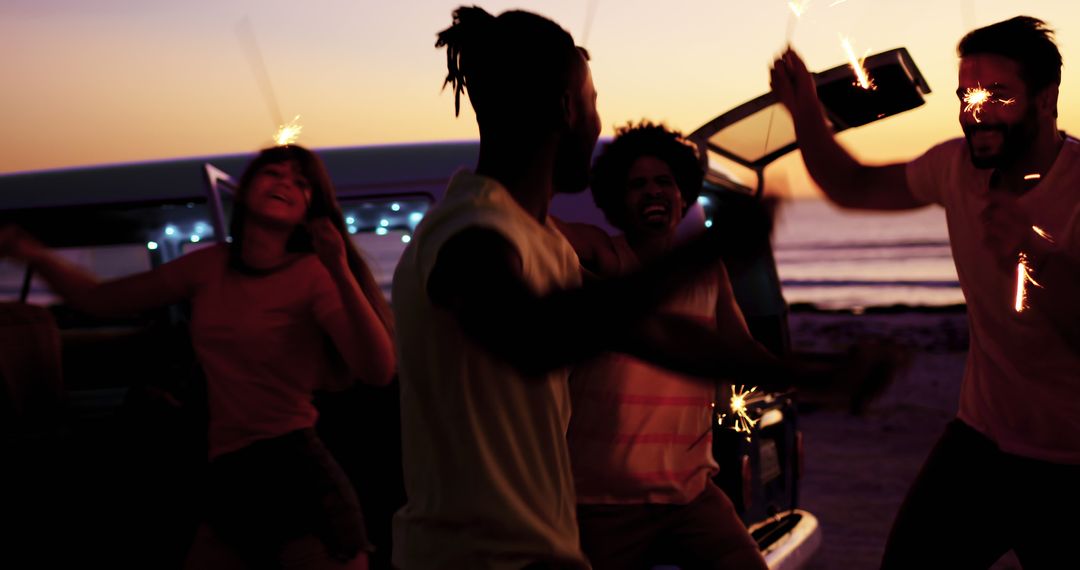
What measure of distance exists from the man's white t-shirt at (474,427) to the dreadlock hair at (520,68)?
15cm

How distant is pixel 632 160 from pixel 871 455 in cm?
680

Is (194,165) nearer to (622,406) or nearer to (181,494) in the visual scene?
(181,494)

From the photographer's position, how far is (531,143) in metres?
1.94

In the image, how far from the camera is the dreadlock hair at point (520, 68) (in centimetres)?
190

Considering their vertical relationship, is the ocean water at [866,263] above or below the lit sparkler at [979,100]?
below

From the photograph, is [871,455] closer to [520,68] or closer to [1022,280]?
[1022,280]

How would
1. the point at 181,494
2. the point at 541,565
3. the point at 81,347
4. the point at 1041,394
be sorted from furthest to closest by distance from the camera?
1. the point at 81,347
2. the point at 181,494
3. the point at 1041,394
4. the point at 541,565

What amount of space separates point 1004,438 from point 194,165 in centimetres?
359

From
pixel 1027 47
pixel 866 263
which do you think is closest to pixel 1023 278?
pixel 1027 47

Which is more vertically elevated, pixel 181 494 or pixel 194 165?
pixel 194 165

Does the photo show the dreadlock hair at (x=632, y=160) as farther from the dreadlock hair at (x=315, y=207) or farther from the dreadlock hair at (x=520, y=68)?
the dreadlock hair at (x=520, y=68)

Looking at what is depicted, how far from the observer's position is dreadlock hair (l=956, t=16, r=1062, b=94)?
10.3 feet

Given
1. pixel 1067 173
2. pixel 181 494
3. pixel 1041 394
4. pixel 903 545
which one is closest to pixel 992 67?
pixel 1067 173

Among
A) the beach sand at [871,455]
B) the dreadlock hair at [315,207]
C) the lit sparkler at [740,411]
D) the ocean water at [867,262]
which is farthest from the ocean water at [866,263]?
the dreadlock hair at [315,207]
